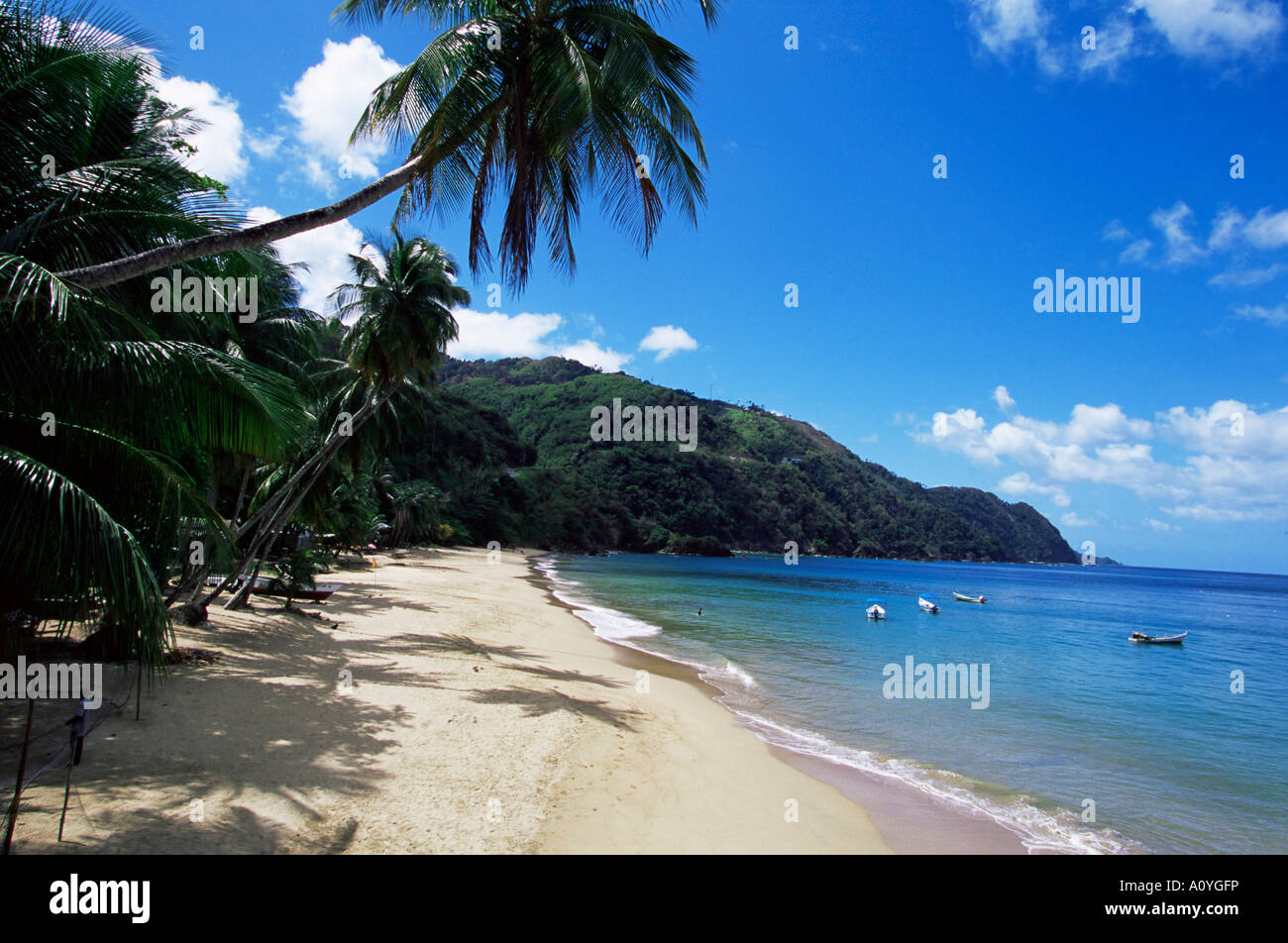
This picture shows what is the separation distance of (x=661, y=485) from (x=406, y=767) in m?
98.4

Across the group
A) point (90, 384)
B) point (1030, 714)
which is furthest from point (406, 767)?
point (1030, 714)

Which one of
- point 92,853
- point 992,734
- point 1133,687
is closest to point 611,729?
point 92,853

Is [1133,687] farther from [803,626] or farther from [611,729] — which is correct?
[611,729]

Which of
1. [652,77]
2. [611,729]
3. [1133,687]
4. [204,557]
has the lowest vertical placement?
[1133,687]

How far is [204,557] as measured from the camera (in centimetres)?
1022

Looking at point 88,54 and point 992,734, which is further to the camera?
point 992,734

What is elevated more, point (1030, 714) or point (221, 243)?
point (221, 243)

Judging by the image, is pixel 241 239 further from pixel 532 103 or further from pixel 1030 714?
pixel 1030 714

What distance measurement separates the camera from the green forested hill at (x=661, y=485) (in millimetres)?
66750

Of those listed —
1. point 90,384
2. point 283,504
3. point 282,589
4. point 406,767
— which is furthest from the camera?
point 282,589

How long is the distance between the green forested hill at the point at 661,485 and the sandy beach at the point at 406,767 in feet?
161

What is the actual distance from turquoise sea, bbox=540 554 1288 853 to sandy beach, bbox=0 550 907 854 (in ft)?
6.80

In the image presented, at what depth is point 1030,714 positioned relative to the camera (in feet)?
41.4

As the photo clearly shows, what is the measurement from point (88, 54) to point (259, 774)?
19.2 feet
